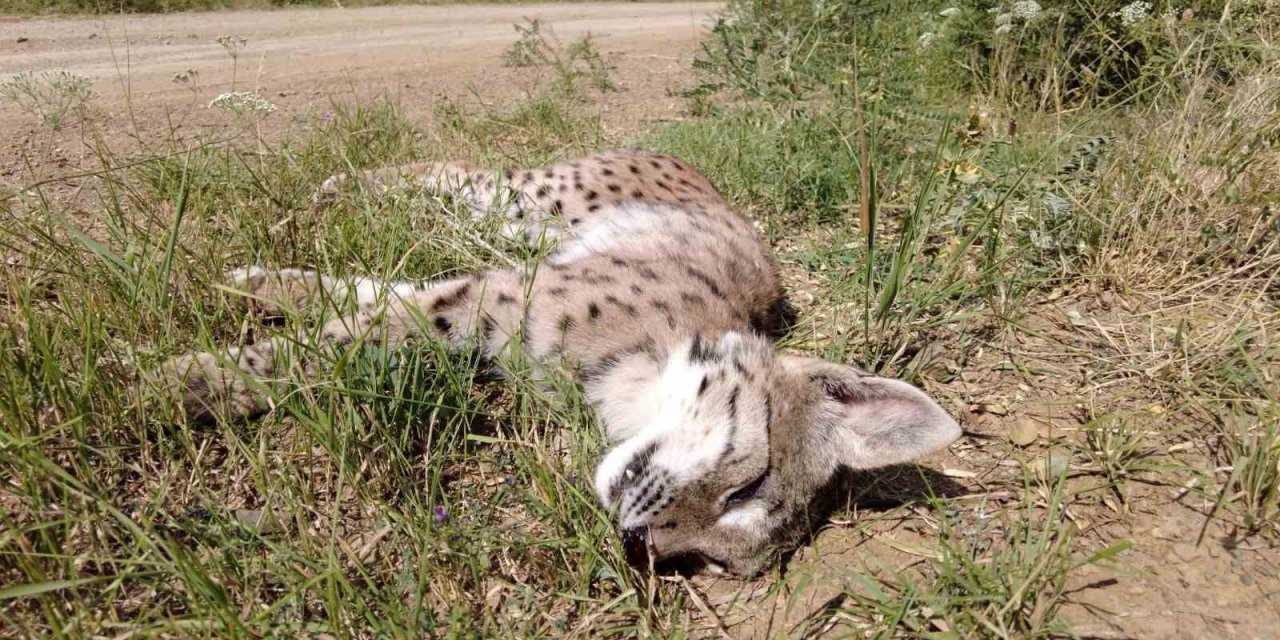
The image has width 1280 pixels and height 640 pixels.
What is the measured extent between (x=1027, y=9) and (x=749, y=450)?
12.2 feet

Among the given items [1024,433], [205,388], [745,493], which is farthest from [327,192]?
[1024,433]

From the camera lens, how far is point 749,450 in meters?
2.82

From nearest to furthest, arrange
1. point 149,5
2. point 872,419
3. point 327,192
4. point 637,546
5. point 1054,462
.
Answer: point 637,546 → point 872,419 → point 1054,462 → point 327,192 → point 149,5

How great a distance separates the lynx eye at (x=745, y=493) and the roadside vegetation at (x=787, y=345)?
11.2 inches

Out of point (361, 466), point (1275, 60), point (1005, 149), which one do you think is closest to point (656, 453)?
point (361, 466)

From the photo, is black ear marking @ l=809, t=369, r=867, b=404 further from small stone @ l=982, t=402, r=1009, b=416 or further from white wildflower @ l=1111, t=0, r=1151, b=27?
white wildflower @ l=1111, t=0, r=1151, b=27

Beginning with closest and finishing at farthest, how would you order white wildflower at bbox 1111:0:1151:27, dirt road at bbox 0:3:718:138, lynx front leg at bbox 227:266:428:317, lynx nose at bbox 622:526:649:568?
lynx nose at bbox 622:526:649:568 < lynx front leg at bbox 227:266:428:317 < white wildflower at bbox 1111:0:1151:27 < dirt road at bbox 0:3:718:138

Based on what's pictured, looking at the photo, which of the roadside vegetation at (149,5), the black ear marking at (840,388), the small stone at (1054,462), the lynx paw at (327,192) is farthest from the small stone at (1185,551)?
the roadside vegetation at (149,5)

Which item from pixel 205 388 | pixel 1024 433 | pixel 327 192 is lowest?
pixel 1024 433

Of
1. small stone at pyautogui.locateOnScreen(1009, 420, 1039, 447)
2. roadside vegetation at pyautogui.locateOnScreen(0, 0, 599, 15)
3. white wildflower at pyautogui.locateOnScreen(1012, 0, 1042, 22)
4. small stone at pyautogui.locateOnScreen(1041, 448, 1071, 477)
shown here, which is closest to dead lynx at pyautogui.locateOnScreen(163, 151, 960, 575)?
small stone at pyautogui.locateOnScreen(1041, 448, 1071, 477)

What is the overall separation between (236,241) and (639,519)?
245cm

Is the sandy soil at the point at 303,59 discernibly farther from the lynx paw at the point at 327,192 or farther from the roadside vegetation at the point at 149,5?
the lynx paw at the point at 327,192

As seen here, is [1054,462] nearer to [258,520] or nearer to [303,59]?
[258,520]

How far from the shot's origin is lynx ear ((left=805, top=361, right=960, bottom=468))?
9.07 feet
